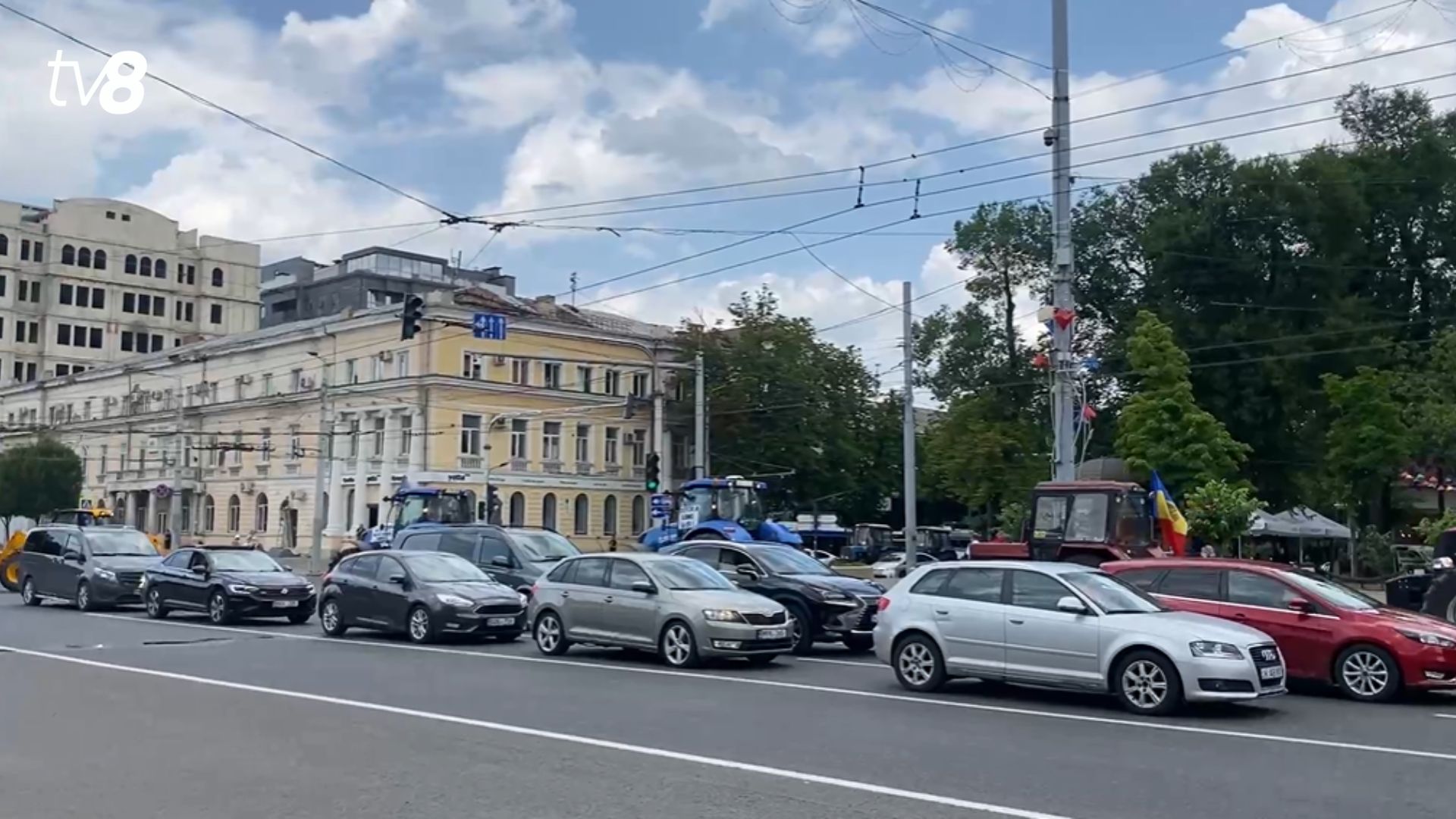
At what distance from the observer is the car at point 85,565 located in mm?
28250

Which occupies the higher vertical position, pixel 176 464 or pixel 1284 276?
pixel 1284 276

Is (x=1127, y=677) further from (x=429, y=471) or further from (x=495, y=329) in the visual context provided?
(x=429, y=471)

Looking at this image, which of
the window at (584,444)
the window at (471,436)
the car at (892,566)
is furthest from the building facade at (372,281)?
the car at (892,566)

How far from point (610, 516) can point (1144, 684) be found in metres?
60.4

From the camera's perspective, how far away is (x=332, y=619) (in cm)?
2320

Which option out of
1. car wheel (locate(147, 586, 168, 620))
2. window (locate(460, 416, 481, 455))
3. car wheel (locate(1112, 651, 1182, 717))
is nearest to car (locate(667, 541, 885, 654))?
car wheel (locate(1112, 651, 1182, 717))

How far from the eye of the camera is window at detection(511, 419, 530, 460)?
69.1 m

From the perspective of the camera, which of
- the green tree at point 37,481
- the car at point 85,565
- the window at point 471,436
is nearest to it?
the car at point 85,565

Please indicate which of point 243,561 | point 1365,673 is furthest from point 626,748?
point 243,561

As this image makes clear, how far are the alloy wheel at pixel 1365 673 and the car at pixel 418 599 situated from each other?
11.8 metres

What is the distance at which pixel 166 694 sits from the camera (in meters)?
14.9

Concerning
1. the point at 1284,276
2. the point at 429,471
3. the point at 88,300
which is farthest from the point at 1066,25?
the point at 88,300

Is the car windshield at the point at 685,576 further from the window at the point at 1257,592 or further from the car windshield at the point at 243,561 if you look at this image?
the car windshield at the point at 243,561

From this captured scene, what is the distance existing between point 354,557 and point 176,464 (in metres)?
42.3
